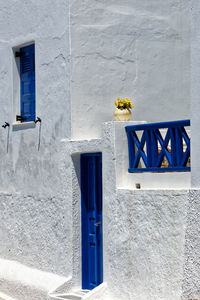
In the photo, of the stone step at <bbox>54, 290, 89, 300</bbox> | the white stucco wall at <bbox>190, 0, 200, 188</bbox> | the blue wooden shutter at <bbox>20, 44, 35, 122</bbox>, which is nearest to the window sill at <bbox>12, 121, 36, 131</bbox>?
the blue wooden shutter at <bbox>20, 44, 35, 122</bbox>

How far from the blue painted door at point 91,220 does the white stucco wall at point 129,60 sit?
21.1 inches

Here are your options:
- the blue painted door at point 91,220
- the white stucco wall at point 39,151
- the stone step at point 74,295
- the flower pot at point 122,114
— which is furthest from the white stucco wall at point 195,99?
the stone step at point 74,295

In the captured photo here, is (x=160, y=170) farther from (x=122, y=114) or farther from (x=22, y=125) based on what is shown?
(x=22, y=125)

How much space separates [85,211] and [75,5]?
3.26 m

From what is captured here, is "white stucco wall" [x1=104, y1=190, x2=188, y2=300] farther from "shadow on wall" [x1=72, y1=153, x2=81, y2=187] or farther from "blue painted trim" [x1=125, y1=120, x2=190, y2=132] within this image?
"shadow on wall" [x1=72, y1=153, x2=81, y2=187]

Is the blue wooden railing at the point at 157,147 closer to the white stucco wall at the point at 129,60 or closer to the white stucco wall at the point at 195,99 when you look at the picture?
the white stucco wall at the point at 195,99

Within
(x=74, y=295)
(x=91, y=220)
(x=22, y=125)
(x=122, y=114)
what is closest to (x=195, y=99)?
Answer: (x=122, y=114)

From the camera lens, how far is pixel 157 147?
29.5 ft

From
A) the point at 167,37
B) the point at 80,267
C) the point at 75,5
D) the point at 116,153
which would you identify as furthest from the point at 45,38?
the point at 80,267

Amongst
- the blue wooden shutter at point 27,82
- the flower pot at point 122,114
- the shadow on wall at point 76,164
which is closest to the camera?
the flower pot at point 122,114

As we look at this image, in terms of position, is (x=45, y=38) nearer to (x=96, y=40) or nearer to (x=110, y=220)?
(x=96, y=40)

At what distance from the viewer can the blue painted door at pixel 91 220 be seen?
34.0 feet

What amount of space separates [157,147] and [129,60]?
2.62m

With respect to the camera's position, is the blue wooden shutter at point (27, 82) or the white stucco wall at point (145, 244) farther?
the blue wooden shutter at point (27, 82)
